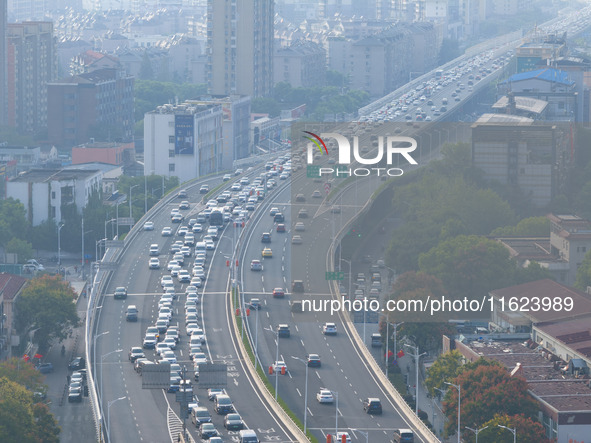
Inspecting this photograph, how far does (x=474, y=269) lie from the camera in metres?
76.2

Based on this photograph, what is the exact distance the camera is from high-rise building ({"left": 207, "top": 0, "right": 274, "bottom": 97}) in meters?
154

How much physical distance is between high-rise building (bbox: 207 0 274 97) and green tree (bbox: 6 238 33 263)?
6582cm

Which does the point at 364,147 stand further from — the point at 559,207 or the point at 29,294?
the point at 29,294

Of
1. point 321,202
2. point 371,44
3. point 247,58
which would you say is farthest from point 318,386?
point 371,44

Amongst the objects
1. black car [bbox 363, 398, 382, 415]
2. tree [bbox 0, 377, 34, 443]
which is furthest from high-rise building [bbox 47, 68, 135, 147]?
tree [bbox 0, 377, 34, 443]

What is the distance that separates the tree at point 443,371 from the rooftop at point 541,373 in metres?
0.91

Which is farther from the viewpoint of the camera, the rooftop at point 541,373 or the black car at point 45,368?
the black car at point 45,368

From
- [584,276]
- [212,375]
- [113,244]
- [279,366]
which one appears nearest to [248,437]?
[212,375]

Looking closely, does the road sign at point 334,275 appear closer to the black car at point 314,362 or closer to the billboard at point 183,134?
the black car at point 314,362

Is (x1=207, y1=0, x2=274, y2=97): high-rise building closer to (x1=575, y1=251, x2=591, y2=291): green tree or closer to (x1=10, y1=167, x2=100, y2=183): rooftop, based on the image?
(x1=10, y1=167, x2=100, y2=183): rooftop

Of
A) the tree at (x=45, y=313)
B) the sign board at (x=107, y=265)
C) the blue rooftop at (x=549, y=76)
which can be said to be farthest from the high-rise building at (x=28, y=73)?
the tree at (x=45, y=313)

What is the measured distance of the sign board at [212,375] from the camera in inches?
2067

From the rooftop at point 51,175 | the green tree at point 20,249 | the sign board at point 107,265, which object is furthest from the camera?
the rooftop at point 51,175

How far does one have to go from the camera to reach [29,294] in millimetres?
72062
